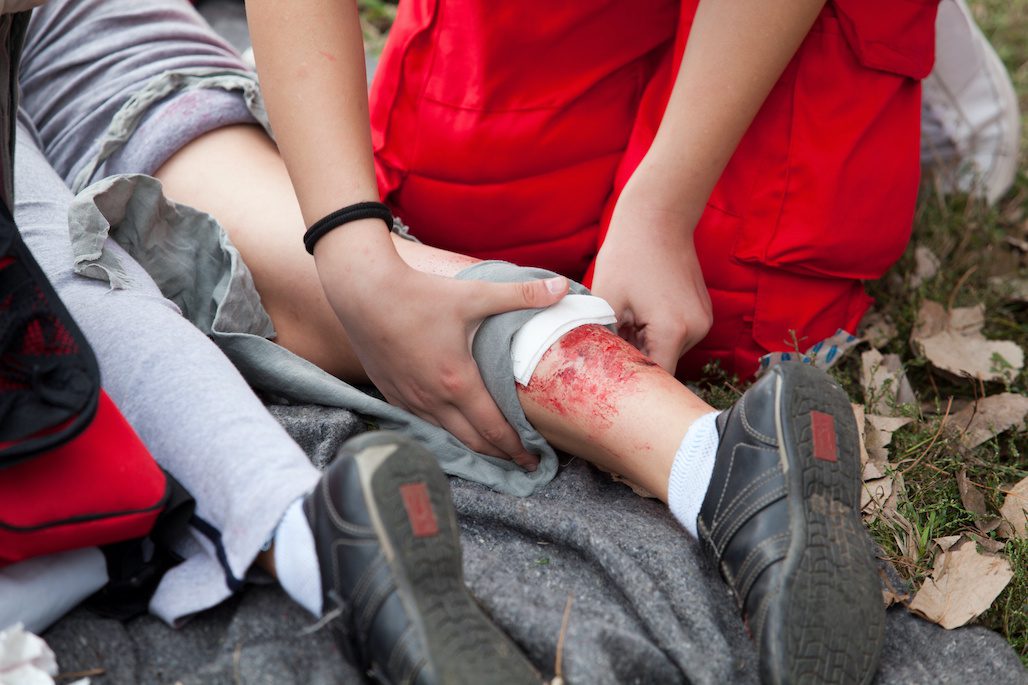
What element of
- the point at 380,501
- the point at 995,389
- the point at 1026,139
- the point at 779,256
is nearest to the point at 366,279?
the point at 380,501

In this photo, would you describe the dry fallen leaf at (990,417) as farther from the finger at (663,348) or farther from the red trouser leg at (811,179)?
the finger at (663,348)

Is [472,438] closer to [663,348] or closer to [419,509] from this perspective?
[663,348]

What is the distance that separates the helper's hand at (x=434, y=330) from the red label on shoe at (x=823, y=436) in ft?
1.29

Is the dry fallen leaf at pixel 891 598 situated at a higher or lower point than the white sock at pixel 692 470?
lower

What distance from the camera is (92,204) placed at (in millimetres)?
1407

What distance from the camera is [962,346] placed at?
6.18 feet

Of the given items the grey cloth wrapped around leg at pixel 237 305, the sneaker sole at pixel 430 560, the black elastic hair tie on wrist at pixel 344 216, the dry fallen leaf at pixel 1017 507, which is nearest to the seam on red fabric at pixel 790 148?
the grey cloth wrapped around leg at pixel 237 305

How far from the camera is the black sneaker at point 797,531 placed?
1.03 metres

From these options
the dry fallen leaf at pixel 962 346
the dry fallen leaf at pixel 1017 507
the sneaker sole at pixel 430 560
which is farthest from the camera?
the dry fallen leaf at pixel 962 346

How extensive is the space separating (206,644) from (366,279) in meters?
0.47

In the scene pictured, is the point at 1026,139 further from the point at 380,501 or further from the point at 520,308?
the point at 380,501

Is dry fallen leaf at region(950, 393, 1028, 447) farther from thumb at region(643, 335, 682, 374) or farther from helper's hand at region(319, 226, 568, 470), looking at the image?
helper's hand at region(319, 226, 568, 470)

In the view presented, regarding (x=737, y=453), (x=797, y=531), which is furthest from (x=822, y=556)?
(x=737, y=453)

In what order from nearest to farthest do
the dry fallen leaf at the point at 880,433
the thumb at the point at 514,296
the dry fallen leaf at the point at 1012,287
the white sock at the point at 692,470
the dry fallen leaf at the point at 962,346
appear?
the white sock at the point at 692,470, the thumb at the point at 514,296, the dry fallen leaf at the point at 880,433, the dry fallen leaf at the point at 962,346, the dry fallen leaf at the point at 1012,287
